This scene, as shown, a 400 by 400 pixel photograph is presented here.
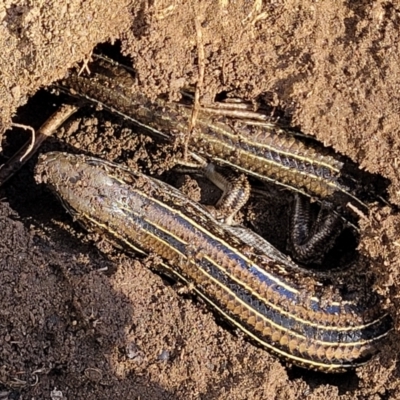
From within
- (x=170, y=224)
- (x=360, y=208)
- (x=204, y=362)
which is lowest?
(x=204, y=362)

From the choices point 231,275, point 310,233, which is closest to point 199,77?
point 231,275

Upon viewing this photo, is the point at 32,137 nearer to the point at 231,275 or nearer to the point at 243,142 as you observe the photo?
the point at 243,142

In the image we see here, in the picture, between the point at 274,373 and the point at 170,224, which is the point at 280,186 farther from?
the point at 274,373

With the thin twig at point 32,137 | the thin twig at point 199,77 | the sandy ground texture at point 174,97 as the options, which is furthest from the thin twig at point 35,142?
the thin twig at point 199,77

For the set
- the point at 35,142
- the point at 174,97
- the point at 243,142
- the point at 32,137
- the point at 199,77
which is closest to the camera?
the point at 199,77

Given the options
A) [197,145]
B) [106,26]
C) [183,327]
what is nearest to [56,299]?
[183,327]

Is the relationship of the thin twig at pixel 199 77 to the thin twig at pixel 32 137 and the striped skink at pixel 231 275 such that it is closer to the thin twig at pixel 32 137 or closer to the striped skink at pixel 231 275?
the striped skink at pixel 231 275
